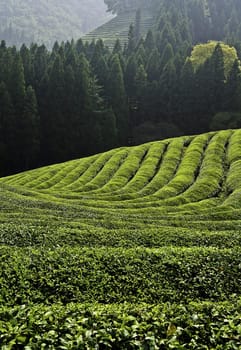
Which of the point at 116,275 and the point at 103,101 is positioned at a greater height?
the point at 103,101

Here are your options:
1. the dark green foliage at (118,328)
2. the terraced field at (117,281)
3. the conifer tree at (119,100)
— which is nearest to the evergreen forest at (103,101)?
the conifer tree at (119,100)

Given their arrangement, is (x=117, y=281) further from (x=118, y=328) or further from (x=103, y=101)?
(x=103, y=101)

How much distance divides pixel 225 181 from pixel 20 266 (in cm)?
3740

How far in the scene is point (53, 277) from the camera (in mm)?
A: 14266

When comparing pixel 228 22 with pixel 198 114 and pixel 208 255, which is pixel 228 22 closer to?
pixel 198 114

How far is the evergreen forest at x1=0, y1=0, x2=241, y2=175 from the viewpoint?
278 feet

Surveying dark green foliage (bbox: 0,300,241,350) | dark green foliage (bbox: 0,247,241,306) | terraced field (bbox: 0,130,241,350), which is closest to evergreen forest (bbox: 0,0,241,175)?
terraced field (bbox: 0,130,241,350)

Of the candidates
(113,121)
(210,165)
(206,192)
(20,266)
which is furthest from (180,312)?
(113,121)

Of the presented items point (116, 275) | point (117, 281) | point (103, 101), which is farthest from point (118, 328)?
point (103, 101)

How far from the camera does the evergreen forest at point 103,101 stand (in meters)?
84.8

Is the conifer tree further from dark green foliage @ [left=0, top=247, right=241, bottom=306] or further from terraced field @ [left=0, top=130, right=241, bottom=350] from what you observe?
dark green foliage @ [left=0, top=247, right=241, bottom=306]

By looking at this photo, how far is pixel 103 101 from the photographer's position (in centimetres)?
9781

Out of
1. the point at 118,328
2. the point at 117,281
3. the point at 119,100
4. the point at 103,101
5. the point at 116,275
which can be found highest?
the point at 119,100

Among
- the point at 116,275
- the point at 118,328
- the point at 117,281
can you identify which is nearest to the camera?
the point at 118,328
